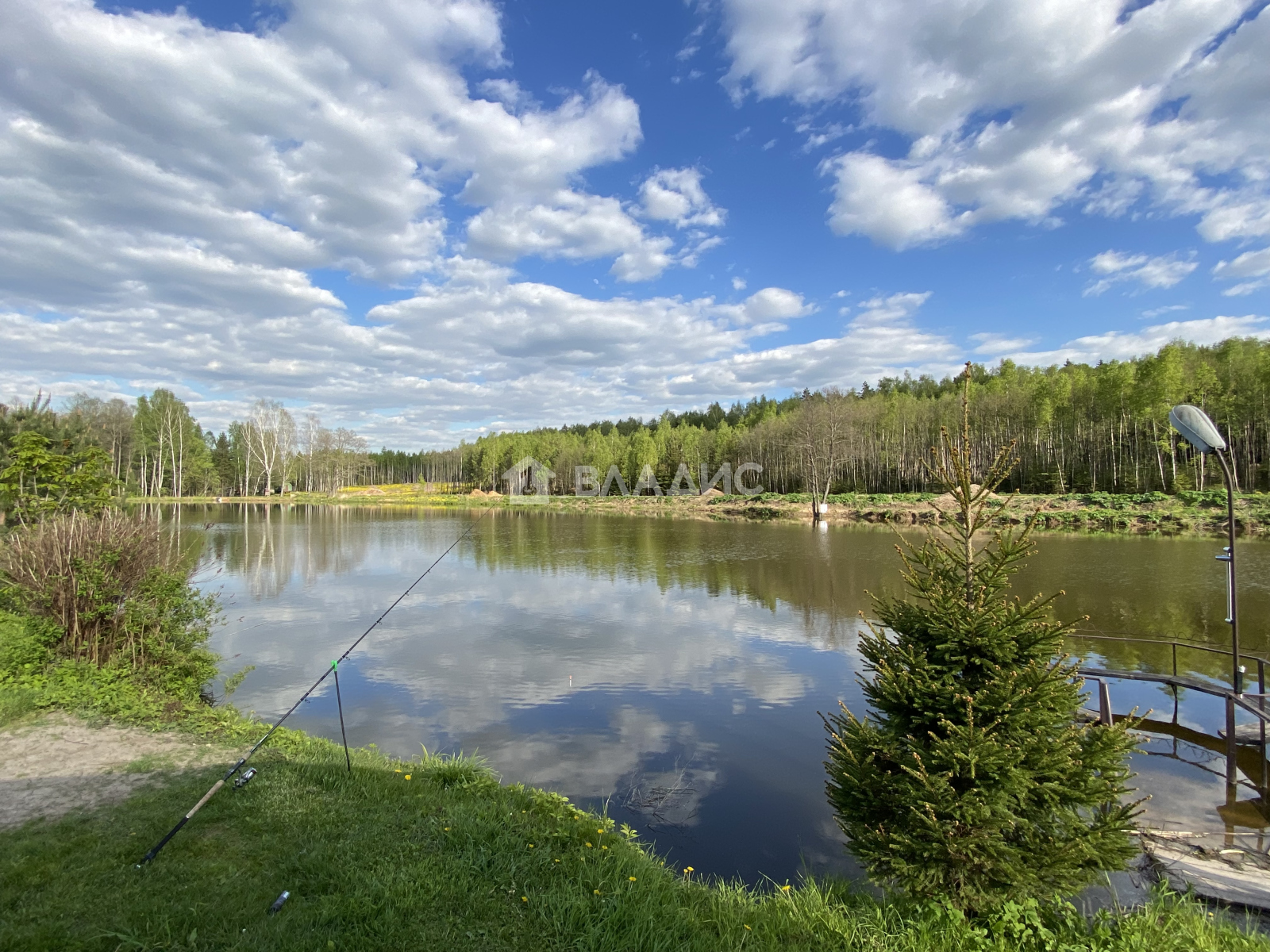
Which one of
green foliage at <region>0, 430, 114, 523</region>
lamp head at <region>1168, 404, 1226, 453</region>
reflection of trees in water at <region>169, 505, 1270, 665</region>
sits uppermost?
lamp head at <region>1168, 404, 1226, 453</region>

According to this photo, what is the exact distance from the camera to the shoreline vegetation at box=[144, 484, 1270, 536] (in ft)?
125

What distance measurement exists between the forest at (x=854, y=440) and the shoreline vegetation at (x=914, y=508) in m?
4.29

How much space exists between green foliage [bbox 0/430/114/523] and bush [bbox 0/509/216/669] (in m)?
2.28

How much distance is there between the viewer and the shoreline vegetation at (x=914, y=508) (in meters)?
38.2

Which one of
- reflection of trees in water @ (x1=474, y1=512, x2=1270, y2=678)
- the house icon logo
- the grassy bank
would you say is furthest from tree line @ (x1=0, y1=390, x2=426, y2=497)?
the grassy bank

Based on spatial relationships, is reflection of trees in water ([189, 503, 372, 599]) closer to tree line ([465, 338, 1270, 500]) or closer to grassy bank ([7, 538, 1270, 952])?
grassy bank ([7, 538, 1270, 952])

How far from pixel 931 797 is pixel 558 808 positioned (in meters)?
4.03

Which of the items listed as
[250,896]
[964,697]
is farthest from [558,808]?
[964,697]

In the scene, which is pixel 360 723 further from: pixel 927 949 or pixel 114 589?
pixel 927 949

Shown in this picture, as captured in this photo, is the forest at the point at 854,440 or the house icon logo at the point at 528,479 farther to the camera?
the house icon logo at the point at 528,479

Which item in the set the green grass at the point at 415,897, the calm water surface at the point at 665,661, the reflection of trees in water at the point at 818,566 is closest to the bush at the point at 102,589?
the calm water surface at the point at 665,661

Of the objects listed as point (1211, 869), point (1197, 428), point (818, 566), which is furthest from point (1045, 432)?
point (1211, 869)

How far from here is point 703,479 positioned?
8988 cm

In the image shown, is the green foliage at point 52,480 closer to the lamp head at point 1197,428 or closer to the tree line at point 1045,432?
the lamp head at point 1197,428
